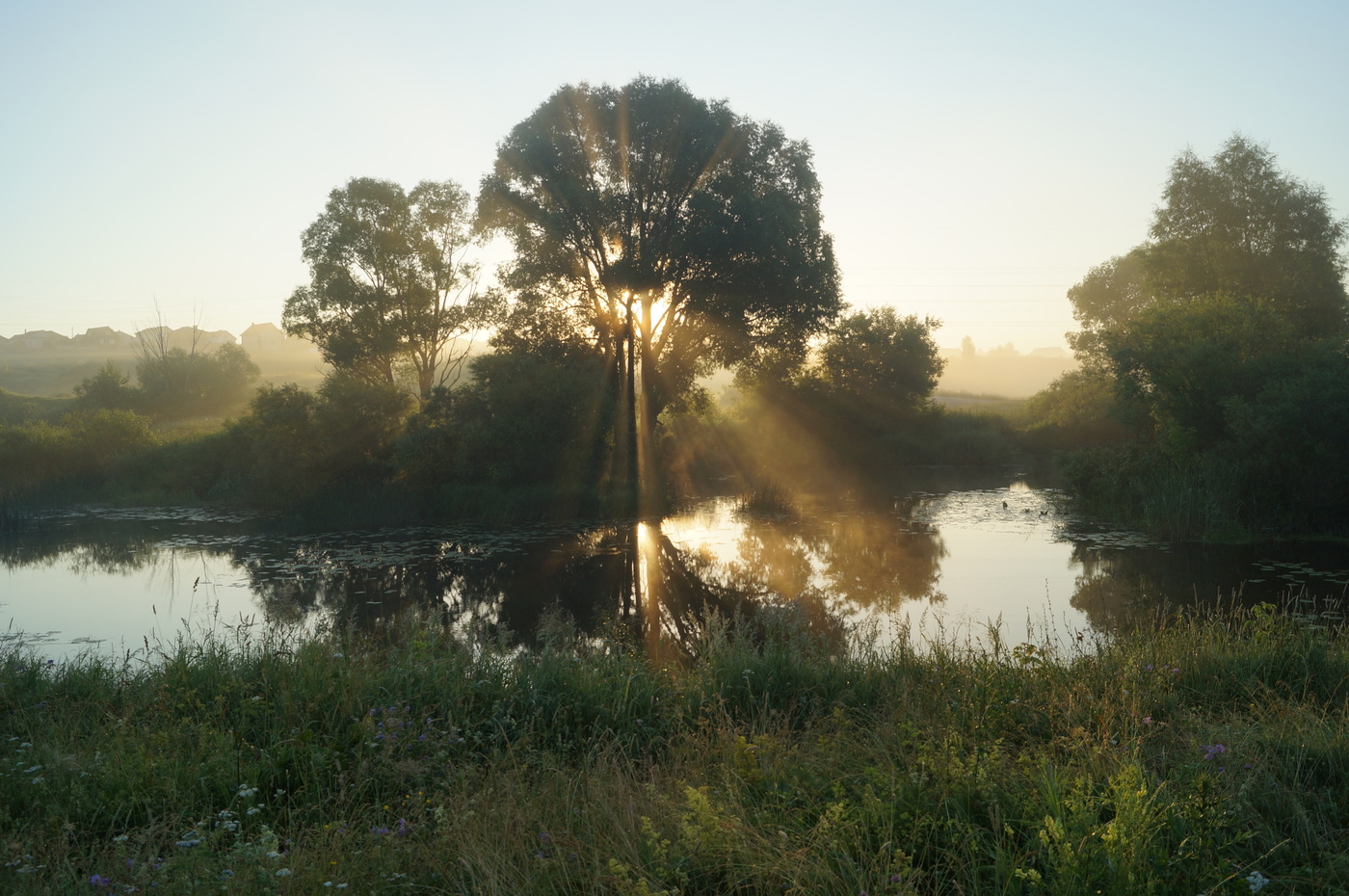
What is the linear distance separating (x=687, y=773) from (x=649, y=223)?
21.9 m

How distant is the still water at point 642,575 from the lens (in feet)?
35.3

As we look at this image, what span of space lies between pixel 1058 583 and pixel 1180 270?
2455 centimetres

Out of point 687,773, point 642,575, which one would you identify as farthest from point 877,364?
point 687,773

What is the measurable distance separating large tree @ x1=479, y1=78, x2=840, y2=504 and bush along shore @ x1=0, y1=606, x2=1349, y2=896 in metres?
18.4

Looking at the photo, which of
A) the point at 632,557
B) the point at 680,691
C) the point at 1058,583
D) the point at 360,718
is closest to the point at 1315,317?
the point at 1058,583

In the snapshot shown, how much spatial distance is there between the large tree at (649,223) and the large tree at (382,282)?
225 inches

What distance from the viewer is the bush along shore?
3.22m

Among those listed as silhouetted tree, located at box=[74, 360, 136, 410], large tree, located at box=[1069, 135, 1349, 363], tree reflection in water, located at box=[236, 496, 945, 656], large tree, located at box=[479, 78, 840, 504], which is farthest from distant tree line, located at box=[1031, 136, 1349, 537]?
silhouetted tree, located at box=[74, 360, 136, 410]

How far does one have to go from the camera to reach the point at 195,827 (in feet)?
11.9

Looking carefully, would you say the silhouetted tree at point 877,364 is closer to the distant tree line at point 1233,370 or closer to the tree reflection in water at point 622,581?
the distant tree line at point 1233,370

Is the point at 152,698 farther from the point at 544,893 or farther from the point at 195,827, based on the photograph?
the point at 544,893

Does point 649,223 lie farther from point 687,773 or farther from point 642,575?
point 687,773

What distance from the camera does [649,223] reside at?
24797 millimetres

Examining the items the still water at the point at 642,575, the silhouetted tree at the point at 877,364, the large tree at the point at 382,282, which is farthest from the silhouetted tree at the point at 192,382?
the silhouetted tree at the point at 877,364
